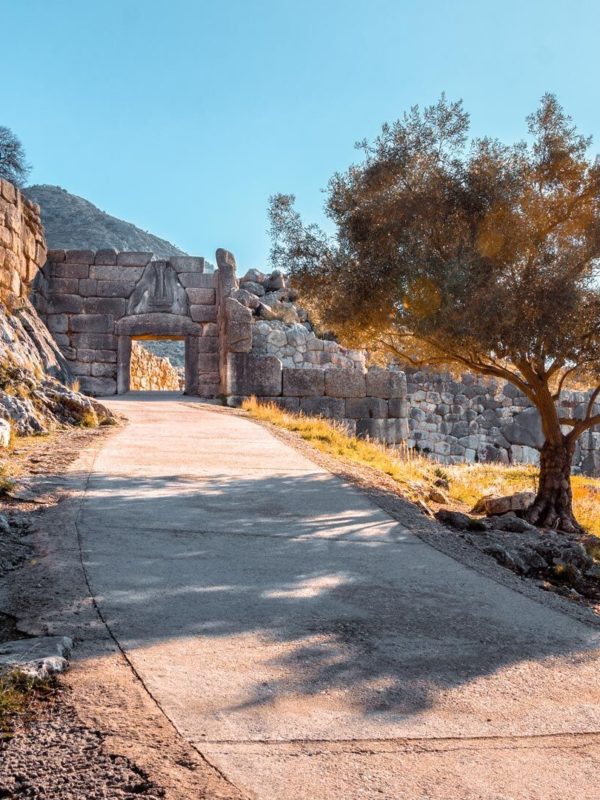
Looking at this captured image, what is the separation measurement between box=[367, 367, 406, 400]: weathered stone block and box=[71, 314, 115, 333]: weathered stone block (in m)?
6.73

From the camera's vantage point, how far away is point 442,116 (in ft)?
32.1

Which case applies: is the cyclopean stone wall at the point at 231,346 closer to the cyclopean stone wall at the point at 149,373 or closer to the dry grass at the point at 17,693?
the cyclopean stone wall at the point at 149,373

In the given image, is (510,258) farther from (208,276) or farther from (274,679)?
(208,276)

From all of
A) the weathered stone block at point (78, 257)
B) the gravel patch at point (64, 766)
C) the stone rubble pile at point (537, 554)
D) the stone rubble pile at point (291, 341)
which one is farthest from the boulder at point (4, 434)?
the weathered stone block at point (78, 257)

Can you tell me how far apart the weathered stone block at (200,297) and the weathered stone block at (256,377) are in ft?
11.0

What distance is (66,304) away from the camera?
736 inches

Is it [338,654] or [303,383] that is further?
[303,383]

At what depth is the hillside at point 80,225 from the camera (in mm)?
52281

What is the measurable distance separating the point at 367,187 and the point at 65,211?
5234cm

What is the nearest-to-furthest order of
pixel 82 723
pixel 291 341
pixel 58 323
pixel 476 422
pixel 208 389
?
pixel 82 723
pixel 291 341
pixel 208 389
pixel 58 323
pixel 476 422

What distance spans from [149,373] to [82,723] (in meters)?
23.3

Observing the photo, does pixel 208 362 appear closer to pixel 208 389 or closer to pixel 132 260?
pixel 208 389

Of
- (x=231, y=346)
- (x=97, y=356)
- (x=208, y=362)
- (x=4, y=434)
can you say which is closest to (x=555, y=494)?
(x=4, y=434)

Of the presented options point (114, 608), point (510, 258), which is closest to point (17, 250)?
point (510, 258)
